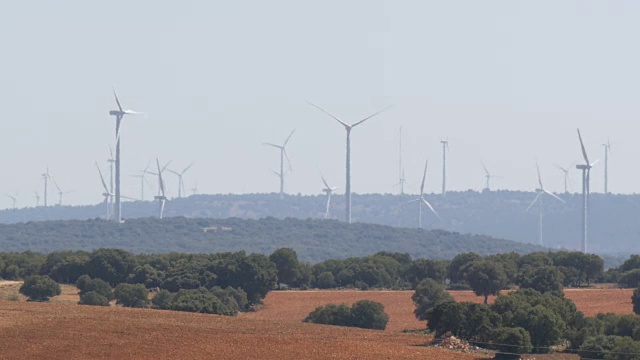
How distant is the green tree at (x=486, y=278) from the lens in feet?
487

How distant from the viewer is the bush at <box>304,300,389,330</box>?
400ft

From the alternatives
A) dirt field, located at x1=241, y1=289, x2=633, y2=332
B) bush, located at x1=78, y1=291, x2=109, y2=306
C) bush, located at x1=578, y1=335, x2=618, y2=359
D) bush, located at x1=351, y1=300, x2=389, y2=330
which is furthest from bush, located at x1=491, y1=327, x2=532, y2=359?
bush, located at x1=78, y1=291, x2=109, y2=306

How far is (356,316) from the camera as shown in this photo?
403 ft

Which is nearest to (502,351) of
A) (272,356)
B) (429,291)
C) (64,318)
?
(272,356)

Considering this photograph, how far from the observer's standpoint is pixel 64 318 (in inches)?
3903

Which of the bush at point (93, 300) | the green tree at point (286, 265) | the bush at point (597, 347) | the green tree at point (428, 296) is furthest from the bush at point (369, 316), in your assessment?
the green tree at point (286, 265)

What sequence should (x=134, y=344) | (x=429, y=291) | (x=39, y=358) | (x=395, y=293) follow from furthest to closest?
(x=395, y=293) → (x=429, y=291) → (x=134, y=344) → (x=39, y=358)

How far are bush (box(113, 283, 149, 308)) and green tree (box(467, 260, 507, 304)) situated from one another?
104 feet

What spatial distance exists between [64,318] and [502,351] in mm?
27234

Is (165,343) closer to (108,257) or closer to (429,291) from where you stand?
(429,291)

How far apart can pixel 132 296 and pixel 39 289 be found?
8644mm

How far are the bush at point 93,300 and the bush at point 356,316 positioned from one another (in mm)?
16691

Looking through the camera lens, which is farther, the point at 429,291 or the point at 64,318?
the point at 429,291

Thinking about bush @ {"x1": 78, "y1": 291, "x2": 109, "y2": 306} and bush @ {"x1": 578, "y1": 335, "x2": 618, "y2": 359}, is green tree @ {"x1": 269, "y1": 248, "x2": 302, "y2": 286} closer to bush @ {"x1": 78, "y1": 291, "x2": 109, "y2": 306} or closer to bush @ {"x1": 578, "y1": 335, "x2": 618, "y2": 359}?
bush @ {"x1": 78, "y1": 291, "x2": 109, "y2": 306}
